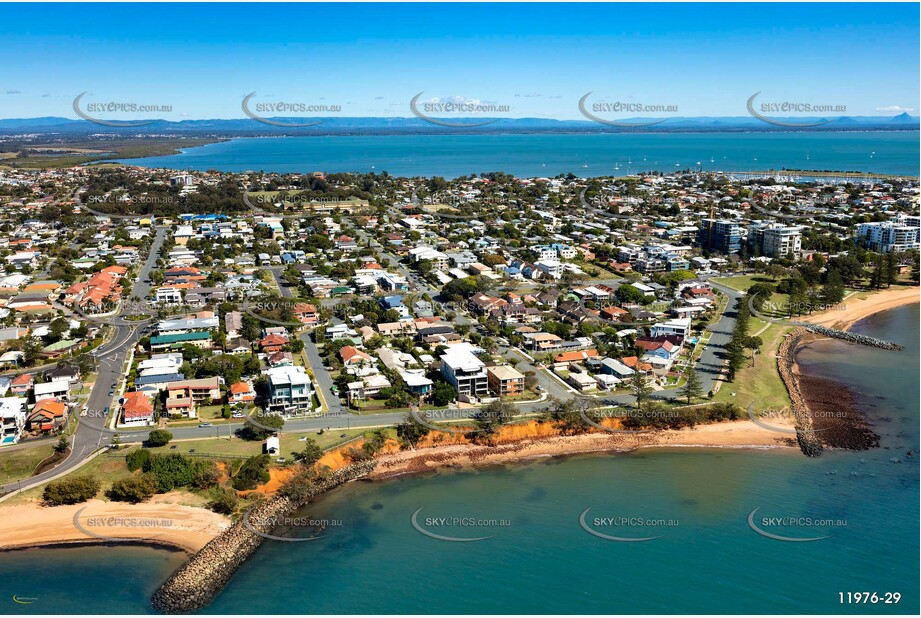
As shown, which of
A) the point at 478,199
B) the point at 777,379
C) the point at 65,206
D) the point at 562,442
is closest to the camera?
the point at 562,442

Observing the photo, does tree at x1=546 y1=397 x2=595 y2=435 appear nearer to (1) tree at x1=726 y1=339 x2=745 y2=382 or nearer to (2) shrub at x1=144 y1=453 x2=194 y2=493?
(1) tree at x1=726 y1=339 x2=745 y2=382

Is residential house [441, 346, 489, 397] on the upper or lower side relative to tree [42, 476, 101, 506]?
upper

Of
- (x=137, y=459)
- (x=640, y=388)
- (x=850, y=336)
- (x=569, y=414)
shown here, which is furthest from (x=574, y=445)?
(x=850, y=336)

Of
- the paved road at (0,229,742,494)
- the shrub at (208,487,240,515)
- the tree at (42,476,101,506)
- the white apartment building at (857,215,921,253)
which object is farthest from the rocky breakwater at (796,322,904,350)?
the tree at (42,476,101,506)

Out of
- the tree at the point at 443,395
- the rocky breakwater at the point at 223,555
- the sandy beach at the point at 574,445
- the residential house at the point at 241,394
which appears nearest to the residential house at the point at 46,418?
the residential house at the point at 241,394

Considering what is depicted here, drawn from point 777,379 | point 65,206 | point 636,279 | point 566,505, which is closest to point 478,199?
point 636,279

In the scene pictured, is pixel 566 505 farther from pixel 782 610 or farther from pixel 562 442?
pixel 782 610
